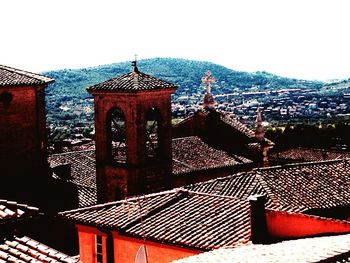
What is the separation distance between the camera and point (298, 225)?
14922mm

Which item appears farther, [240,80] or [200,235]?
[240,80]

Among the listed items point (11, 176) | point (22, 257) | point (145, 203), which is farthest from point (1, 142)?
point (22, 257)

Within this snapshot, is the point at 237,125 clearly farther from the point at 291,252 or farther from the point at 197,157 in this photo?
the point at 291,252

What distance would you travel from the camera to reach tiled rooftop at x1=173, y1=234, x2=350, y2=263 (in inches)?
405

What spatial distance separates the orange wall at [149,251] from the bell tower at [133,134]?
7.47 metres

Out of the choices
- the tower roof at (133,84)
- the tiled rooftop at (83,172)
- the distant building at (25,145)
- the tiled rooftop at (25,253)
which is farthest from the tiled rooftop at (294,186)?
the tiled rooftop at (25,253)

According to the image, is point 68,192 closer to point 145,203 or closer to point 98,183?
point 98,183

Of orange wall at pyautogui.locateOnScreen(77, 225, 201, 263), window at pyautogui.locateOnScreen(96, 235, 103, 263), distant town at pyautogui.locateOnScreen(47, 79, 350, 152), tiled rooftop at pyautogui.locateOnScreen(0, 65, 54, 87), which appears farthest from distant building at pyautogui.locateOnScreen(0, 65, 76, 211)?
distant town at pyautogui.locateOnScreen(47, 79, 350, 152)

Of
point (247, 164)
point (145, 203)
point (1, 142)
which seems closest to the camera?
point (145, 203)

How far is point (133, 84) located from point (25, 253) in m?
17.6

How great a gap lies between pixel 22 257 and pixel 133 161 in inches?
694

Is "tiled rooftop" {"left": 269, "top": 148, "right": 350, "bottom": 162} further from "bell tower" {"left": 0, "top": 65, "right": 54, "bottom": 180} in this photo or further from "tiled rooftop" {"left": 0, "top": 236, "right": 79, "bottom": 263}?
"tiled rooftop" {"left": 0, "top": 236, "right": 79, "bottom": 263}

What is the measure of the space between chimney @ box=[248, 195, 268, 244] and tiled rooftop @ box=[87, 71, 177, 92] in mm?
→ 10221

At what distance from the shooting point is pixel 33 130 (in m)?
24.7
